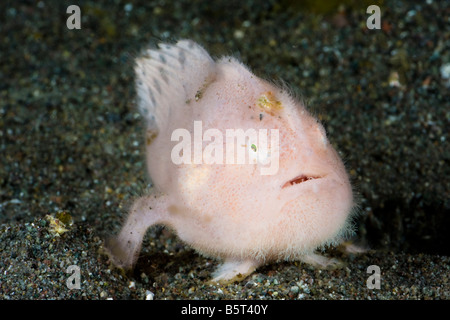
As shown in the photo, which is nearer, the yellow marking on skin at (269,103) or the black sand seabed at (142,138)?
the yellow marking on skin at (269,103)

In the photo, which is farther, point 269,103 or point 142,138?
point 142,138

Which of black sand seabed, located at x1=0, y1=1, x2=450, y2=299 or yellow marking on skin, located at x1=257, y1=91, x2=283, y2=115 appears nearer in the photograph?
yellow marking on skin, located at x1=257, y1=91, x2=283, y2=115

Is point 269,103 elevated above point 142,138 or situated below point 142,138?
above
